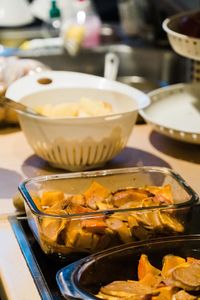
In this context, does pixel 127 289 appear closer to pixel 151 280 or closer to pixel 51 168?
pixel 151 280

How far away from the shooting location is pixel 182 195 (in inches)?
42.1

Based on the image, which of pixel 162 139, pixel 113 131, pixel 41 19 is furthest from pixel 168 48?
pixel 113 131

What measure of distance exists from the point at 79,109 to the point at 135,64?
3.07 feet

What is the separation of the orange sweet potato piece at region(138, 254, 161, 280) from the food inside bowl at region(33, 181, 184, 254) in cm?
7

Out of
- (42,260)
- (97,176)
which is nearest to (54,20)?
(97,176)

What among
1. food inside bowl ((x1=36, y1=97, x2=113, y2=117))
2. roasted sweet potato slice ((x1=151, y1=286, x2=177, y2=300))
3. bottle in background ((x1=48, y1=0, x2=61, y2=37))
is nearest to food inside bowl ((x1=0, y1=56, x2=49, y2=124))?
food inside bowl ((x1=36, y1=97, x2=113, y2=117))

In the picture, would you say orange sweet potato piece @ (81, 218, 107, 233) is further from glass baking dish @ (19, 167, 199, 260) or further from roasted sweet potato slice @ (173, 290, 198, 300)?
roasted sweet potato slice @ (173, 290, 198, 300)

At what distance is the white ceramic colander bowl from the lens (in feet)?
4.08

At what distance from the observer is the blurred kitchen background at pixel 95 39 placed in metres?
2.17

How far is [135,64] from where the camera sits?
2207mm

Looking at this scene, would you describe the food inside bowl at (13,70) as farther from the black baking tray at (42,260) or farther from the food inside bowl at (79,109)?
the black baking tray at (42,260)

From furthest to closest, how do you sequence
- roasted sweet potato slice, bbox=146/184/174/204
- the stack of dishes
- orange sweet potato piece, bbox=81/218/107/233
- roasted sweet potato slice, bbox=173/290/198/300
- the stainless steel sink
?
the stainless steel sink
the stack of dishes
roasted sweet potato slice, bbox=146/184/174/204
orange sweet potato piece, bbox=81/218/107/233
roasted sweet potato slice, bbox=173/290/198/300

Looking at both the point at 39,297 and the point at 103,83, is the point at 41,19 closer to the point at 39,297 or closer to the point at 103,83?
the point at 103,83

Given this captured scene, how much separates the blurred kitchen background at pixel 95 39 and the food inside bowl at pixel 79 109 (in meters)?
0.77
